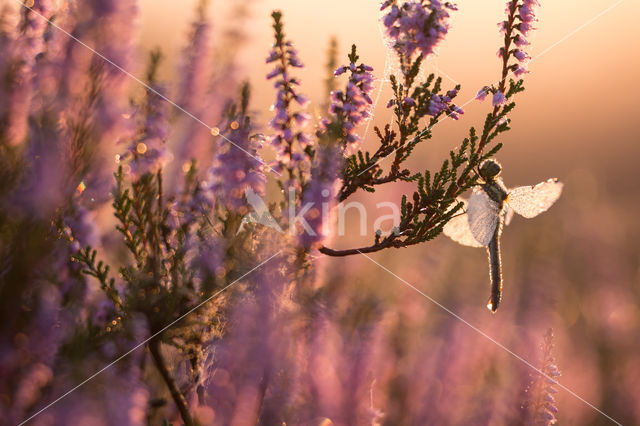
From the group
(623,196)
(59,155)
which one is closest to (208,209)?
(59,155)

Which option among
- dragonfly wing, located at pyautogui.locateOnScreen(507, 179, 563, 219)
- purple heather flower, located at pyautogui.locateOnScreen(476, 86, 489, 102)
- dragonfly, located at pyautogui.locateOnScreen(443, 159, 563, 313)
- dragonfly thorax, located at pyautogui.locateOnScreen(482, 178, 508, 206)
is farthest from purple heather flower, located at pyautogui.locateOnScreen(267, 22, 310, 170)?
dragonfly wing, located at pyautogui.locateOnScreen(507, 179, 563, 219)

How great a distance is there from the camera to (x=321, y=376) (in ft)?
8.23

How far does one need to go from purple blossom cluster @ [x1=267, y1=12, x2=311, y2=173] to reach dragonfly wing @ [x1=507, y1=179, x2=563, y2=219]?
2076mm

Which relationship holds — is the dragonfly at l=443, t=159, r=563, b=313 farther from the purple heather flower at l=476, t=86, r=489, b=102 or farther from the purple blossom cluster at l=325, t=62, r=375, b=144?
the purple blossom cluster at l=325, t=62, r=375, b=144

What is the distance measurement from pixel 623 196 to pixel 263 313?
1817 centimetres

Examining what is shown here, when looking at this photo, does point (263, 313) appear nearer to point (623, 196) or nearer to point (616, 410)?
point (616, 410)

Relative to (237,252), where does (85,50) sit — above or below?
above

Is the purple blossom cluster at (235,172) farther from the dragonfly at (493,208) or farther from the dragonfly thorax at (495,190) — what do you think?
the dragonfly thorax at (495,190)

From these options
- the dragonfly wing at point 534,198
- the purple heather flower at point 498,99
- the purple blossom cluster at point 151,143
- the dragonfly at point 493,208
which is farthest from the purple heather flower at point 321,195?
the dragonfly wing at point 534,198

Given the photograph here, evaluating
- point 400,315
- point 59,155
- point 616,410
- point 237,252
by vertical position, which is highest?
point 59,155

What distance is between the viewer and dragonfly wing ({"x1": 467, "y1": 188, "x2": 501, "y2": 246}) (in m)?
3.47

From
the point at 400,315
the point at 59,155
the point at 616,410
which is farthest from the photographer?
the point at 616,410

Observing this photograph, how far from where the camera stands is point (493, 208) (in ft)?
11.5

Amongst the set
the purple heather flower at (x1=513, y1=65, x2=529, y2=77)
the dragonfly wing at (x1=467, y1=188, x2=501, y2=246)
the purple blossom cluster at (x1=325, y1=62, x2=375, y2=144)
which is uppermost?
the purple heather flower at (x1=513, y1=65, x2=529, y2=77)
